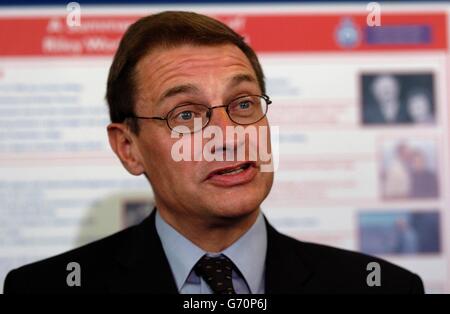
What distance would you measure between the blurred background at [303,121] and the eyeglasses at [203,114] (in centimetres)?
43

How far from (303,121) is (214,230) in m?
0.54

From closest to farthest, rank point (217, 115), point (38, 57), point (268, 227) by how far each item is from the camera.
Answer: point (217, 115)
point (268, 227)
point (38, 57)

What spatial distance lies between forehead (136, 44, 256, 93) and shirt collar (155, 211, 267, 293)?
0.96 ft

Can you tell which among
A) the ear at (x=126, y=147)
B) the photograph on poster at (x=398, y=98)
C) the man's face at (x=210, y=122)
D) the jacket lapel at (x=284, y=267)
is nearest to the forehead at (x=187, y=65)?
the man's face at (x=210, y=122)

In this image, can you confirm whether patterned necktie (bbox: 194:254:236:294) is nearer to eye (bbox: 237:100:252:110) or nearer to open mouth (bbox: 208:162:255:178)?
open mouth (bbox: 208:162:255:178)

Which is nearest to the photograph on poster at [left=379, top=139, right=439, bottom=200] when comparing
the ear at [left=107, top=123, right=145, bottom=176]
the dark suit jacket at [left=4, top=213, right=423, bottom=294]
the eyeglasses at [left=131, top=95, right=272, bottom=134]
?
the dark suit jacket at [left=4, top=213, right=423, bottom=294]

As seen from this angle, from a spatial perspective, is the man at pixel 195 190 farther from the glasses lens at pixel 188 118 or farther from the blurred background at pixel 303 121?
the blurred background at pixel 303 121

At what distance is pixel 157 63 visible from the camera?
1262 mm

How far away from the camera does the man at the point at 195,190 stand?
120cm

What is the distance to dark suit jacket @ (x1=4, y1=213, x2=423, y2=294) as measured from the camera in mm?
1258

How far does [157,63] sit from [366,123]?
67cm

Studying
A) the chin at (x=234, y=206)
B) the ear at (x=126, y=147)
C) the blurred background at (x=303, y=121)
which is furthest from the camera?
the blurred background at (x=303, y=121)
